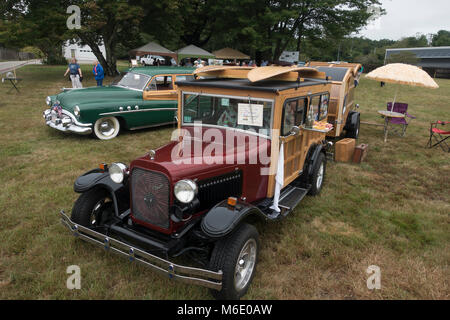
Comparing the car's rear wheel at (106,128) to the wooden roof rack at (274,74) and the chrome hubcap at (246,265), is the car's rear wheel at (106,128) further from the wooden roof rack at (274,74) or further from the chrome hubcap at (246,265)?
the chrome hubcap at (246,265)

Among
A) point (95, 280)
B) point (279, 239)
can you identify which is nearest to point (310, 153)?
point (279, 239)

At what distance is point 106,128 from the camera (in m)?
8.01

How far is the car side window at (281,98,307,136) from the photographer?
373cm

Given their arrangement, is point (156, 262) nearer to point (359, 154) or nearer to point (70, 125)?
point (359, 154)

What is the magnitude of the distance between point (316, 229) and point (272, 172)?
1.17m

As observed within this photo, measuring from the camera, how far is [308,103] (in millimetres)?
4434

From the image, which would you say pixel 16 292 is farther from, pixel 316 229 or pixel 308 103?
pixel 308 103

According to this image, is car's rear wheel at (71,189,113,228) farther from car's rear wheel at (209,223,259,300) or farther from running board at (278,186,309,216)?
running board at (278,186,309,216)

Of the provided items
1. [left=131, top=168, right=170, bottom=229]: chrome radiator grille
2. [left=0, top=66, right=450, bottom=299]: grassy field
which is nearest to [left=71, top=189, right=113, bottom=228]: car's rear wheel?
[left=0, top=66, right=450, bottom=299]: grassy field

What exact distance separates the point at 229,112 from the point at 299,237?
187cm

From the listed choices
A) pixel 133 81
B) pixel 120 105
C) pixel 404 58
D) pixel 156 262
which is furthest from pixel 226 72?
pixel 404 58

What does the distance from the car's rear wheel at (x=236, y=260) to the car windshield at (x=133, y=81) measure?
6.57 m

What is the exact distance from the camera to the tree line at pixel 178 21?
1723 centimetres

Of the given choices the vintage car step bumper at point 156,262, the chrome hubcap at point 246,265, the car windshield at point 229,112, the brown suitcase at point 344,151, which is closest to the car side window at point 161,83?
the car windshield at point 229,112
